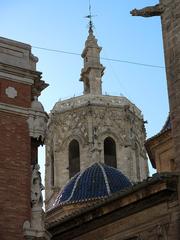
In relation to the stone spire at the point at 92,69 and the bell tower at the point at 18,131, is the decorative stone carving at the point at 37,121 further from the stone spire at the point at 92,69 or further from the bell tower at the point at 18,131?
the stone spire at the point at 92,69

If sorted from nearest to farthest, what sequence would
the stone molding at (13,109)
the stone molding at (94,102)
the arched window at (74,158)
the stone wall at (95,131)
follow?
the stone molding at (13,109) < the arched window at (74,158) < the stone wall at (95,131) < the stone molding at (94,102)

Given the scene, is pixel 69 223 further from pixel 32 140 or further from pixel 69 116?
pixel 69 116

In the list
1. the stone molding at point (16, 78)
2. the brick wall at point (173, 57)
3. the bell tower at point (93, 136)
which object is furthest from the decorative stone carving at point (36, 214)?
the bell tower at point (93, 136)

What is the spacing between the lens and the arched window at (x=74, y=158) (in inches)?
1737

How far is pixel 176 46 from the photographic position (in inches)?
748

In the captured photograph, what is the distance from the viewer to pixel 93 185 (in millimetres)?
30547

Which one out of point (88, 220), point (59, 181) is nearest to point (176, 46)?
point (88, 220)

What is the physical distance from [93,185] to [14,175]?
1394cm

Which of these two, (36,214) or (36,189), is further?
(36,189)

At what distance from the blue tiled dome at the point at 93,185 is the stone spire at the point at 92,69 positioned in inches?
661

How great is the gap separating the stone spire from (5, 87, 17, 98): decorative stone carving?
3019 centimetres

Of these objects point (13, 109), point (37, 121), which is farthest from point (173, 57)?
point (13, 109)

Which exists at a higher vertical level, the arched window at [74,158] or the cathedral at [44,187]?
the arched window at [74,158]

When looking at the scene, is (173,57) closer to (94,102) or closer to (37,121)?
(37,121)
